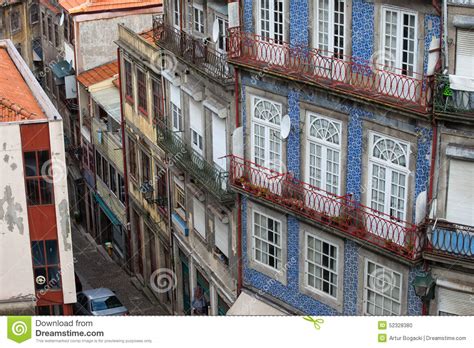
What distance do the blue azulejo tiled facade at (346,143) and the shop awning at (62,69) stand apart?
27366mm

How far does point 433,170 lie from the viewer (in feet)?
105

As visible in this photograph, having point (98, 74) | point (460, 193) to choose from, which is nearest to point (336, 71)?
point (460, 193)

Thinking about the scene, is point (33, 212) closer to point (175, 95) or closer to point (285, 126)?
point (175, 95)

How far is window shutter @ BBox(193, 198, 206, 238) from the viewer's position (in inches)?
1799

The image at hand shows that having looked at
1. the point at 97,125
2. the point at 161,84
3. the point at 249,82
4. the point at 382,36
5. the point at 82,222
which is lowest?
the point at 82,222

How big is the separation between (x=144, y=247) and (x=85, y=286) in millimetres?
3648

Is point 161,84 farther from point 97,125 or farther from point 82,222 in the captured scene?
point 82,222

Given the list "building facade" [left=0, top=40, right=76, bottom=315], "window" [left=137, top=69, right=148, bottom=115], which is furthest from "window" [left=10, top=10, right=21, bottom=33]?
"building facade" [left=0, top=40, right=76, bottom=315]

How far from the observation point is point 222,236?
4350 cm

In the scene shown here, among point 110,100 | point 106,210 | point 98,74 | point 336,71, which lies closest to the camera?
point 336,71

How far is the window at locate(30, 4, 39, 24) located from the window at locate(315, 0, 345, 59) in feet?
145

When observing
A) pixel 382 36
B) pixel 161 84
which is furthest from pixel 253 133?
pixel 161 84

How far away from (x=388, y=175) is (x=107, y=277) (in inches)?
1087

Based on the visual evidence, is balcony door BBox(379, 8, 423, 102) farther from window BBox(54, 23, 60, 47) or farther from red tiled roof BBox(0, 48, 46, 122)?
window BBox(54, 23, 60, 47)
